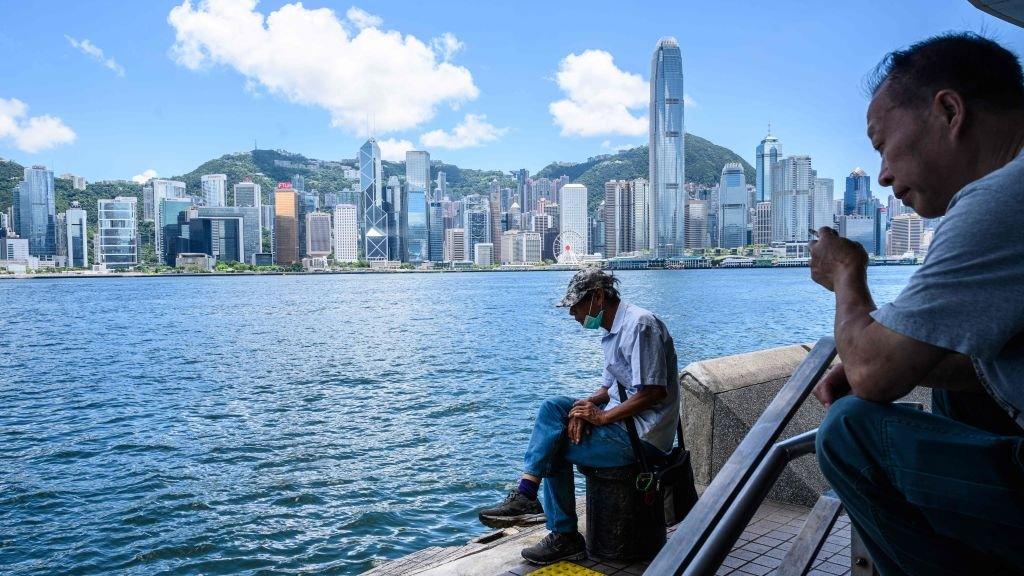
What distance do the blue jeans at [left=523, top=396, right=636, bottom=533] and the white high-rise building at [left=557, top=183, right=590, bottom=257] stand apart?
171 metres

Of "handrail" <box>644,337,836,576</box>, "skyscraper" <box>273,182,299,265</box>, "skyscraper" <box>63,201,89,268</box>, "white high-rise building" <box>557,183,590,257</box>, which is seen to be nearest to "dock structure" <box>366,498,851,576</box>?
"handrail" <box>644,337,836,576</box>

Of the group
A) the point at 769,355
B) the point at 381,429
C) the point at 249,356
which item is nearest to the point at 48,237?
the point at 249,356

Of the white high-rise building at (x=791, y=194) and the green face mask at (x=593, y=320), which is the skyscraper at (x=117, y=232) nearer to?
the white high-rise building at (x=791, y=194)

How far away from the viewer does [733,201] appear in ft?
574

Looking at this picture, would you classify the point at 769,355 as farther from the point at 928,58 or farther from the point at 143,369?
the point at 143,369

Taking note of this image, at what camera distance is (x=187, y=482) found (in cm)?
1230

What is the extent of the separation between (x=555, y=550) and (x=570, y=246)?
555 feet

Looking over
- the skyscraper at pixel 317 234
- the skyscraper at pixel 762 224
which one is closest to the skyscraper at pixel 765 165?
the skyscraper at pixel 762 224

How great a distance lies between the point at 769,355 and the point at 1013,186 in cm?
421

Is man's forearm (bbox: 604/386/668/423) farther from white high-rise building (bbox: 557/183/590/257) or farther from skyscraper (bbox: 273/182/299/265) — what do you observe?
skyscraper (bbox: 273/182/299/265)

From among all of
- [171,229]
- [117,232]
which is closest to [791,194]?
[171,229]

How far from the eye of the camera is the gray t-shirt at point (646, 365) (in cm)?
419

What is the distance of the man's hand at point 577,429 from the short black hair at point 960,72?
2.70 meters

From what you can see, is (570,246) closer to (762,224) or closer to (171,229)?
(762,224)
